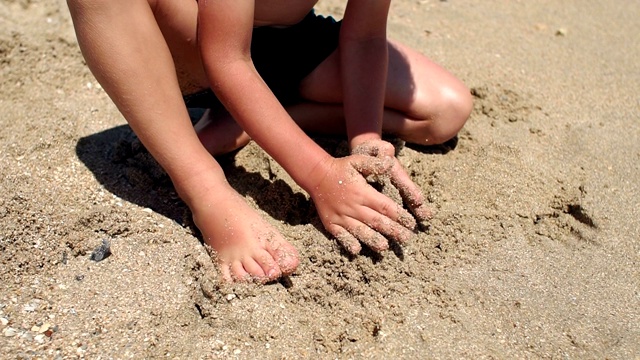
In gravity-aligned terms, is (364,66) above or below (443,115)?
above

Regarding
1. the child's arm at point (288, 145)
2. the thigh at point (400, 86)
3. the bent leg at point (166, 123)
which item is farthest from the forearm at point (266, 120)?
the thigh at point (400, 86)

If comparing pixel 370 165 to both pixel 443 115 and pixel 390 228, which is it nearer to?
pixel 390 228

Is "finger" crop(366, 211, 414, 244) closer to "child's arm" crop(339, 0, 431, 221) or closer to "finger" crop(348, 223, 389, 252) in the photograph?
"finger" crop(348, 223, 389, 252)

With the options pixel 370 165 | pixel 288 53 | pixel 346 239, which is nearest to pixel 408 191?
pixel 370 165

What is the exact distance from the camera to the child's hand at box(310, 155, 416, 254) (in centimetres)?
152

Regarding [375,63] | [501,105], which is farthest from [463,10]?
[375,63]

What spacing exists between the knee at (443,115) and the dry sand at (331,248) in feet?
0.23

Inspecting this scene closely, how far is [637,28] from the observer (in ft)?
9.31

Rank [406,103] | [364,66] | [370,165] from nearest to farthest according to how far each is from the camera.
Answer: [370,165] < [364,66] < [406,103]

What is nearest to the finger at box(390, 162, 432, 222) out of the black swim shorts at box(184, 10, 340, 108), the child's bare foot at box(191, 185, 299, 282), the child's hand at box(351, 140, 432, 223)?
the child's hand at box(351, 140, 432, 223)

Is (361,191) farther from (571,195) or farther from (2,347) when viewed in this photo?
(2,347)

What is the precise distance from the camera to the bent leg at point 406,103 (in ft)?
6.42

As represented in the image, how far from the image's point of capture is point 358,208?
5.08ft

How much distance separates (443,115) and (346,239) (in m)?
0.64
